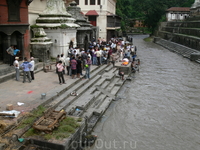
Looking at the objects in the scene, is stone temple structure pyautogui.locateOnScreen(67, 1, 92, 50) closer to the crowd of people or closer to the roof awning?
the crowd of people

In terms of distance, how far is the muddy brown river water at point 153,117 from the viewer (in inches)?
327

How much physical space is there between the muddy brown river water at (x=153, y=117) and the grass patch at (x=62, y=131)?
3.73 feet

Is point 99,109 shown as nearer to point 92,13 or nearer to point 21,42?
point 21,42

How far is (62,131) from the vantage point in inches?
281

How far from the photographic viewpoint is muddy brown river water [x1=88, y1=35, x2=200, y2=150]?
8.30 metres

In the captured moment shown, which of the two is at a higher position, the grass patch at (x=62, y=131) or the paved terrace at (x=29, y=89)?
the paved terrace at (x=29, y=89)

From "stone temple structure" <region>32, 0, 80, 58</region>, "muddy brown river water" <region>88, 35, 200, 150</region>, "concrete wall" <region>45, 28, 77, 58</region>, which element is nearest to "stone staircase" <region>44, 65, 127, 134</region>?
"muddy brown river water" <region>88, 35, 200, 150</region>

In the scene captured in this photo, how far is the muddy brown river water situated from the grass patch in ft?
3.73

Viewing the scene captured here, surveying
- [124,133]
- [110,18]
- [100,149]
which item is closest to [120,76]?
[124,133]

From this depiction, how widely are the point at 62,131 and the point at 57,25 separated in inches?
415

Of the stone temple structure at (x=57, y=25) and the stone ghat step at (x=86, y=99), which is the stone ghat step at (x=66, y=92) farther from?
the stone temple structure at (x=57, y=25)

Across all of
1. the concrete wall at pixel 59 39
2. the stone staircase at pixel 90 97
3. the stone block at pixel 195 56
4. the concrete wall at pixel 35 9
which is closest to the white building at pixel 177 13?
the stone block at pixel 195 56

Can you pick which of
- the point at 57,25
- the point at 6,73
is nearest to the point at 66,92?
the point at 6,73

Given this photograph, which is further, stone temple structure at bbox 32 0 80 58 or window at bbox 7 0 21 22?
stone temple structure at bbox 32 0 80 58
